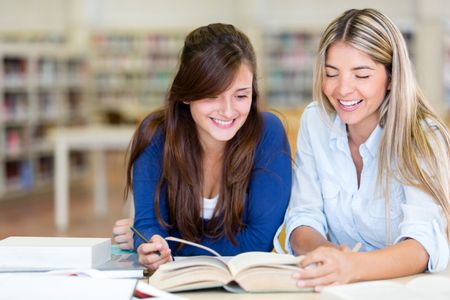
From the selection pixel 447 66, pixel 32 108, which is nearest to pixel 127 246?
pixel 32 108

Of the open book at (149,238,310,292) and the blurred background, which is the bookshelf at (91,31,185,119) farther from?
the open book at (149,238,310,292)

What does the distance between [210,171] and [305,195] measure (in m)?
0.29

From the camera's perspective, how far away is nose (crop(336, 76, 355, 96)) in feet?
5.19

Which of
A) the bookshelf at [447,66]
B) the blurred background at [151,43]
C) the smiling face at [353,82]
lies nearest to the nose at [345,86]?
the smiling face at [353,82]

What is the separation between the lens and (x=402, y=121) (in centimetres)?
158

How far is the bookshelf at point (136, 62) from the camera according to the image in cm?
1116

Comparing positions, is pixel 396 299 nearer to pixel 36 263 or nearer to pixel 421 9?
pixel 36 263

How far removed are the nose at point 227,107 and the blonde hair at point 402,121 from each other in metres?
0.28

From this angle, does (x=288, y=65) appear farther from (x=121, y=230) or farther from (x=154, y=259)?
(x=154, y=259)

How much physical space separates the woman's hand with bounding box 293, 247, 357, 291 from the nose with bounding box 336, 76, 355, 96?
0.41m

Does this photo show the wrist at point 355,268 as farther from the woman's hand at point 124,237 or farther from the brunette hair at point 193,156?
the woman's hand at point 124,237

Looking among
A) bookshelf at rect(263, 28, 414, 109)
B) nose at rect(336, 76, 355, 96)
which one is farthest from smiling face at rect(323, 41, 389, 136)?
bookshelf at rect(263, 28, 414, 109)

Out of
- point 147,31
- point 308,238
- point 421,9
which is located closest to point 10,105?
point 147,31

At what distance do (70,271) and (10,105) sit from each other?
5698mm
